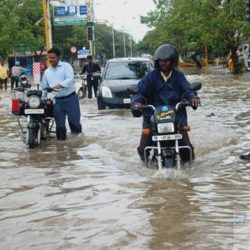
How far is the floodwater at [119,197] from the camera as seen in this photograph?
5.05 metres

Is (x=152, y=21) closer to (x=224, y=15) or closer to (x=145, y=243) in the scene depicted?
(x=224, y=15)

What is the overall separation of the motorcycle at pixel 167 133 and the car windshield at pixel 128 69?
29.7ft

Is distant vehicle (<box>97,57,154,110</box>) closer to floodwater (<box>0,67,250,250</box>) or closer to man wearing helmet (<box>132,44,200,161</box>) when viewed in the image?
floodwater (<box>0,67,250,250</box>)

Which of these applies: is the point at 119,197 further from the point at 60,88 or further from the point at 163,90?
the point at 60,88

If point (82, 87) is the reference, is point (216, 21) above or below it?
above

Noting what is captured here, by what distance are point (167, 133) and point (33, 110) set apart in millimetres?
3597

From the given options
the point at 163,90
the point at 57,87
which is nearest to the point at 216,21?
the point at 57,87

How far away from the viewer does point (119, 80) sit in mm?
16516

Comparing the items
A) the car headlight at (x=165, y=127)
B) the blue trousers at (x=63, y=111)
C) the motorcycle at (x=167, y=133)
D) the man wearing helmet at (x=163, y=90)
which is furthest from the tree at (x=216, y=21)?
the car headlight at (x=165, y=127)

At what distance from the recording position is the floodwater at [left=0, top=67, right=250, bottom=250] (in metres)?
5.05

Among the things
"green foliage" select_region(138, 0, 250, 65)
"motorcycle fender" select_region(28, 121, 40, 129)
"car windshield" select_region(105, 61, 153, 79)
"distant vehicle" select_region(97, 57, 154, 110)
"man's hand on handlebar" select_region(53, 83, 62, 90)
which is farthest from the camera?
"green foliage" select_region(138, 0, 250, 65)

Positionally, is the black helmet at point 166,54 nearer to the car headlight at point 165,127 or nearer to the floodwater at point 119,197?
the car headlight at point 165,127

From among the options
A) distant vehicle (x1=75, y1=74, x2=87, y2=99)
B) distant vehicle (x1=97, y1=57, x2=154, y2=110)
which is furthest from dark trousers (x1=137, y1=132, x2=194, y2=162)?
distant vehicle (x1=75, y1=74, x2=87, y2=99)

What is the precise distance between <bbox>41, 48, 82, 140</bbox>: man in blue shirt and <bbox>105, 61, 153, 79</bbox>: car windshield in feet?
19.0
